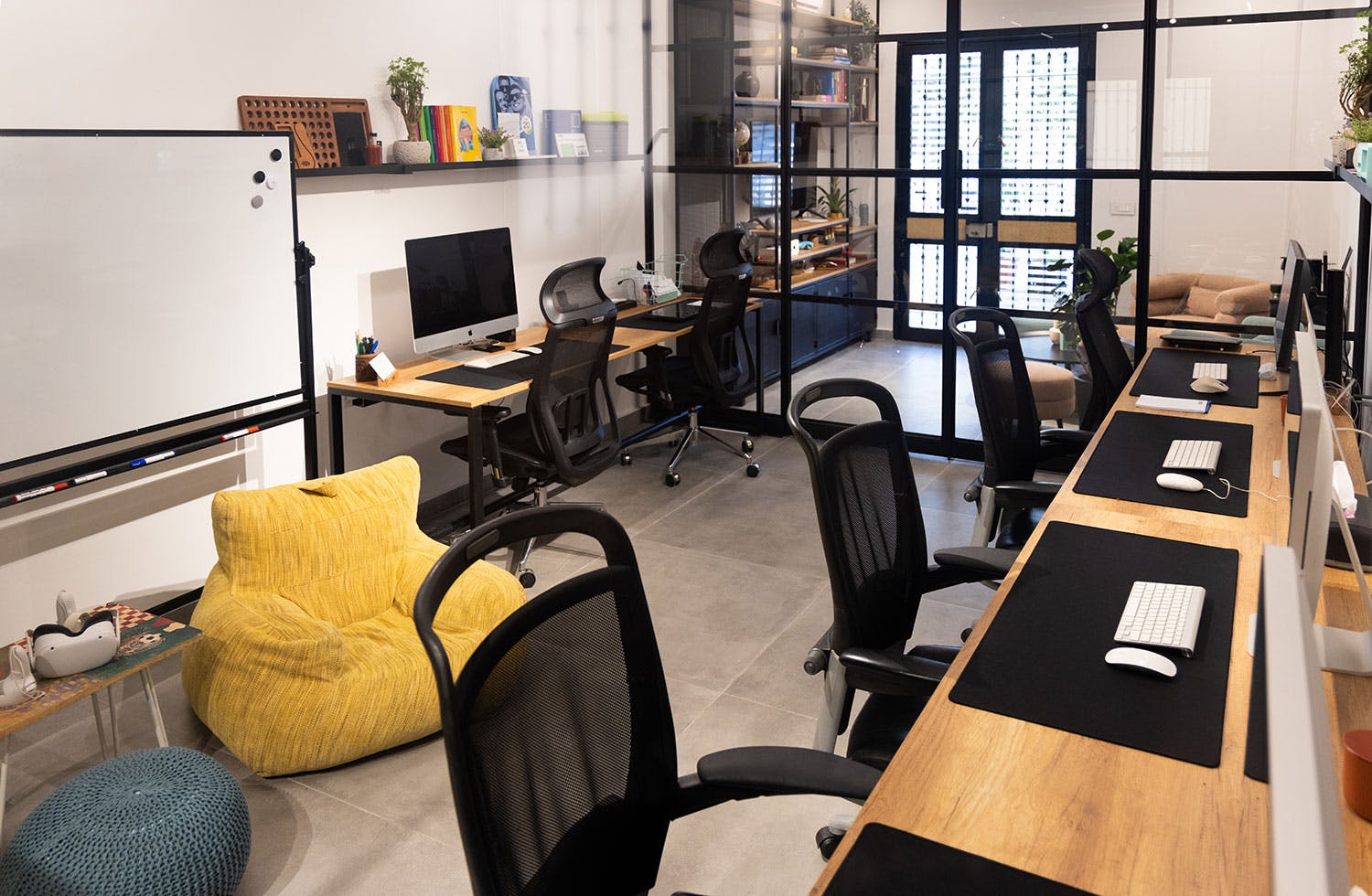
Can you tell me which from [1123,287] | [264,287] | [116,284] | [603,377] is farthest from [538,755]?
[1123,287]

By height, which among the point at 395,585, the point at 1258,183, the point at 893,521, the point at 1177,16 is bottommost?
the point at 395,585

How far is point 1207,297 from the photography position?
530 cm

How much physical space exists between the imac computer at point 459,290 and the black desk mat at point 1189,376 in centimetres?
276

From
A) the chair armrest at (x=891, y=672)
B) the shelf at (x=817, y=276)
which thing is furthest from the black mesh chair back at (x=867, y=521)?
the shelf at (x=817, y=276)

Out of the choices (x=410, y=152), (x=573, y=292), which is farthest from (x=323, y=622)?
(x=573, y=292)

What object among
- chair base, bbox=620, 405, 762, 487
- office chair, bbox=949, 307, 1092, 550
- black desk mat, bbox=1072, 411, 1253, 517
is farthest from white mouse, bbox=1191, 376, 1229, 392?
chair base, bbox=620, 405, 762, 487

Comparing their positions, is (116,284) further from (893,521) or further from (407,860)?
(893,521)

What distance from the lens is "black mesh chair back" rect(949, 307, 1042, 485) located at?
346cm

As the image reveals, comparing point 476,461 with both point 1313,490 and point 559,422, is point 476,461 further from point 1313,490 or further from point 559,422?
point 1313,490

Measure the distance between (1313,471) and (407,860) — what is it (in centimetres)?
219

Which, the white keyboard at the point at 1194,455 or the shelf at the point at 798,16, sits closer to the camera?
the white keyboard at the point at 1194,455

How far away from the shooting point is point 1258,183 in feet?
16.7

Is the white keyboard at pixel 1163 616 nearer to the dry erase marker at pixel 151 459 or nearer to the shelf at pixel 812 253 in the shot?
the dry erase marker at pixel 151 459

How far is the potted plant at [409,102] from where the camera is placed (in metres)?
4.74
